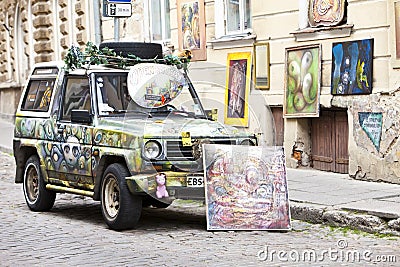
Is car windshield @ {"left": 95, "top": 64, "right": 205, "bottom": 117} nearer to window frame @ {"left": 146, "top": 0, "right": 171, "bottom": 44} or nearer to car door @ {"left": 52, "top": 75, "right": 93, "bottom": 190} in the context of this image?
car door @ {"left": 52, "top": 75, "right": 93, "bottom": 190}

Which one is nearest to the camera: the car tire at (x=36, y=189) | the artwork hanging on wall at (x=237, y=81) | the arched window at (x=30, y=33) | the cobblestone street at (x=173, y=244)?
the cobblestone street at (x=173, y=244)

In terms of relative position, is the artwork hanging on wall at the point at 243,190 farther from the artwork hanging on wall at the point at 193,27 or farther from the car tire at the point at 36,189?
the artwork hanging on wall at the point at 193,27

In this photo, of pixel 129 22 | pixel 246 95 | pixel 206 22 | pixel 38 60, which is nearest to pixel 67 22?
pixel 38 60

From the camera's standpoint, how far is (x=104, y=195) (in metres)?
9.60

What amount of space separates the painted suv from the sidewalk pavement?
3.73 feet

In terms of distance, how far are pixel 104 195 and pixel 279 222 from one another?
6.18 ft

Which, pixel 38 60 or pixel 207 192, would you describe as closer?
pixel 207 192

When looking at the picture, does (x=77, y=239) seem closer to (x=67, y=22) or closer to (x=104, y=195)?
(x=104, y=195)

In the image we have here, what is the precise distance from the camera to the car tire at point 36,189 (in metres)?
10.9

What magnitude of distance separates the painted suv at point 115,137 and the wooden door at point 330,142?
3.13 m

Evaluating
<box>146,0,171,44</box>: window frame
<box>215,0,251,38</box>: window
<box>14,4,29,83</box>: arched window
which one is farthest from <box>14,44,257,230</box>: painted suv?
<box>14,4,29,83</box>: arched window

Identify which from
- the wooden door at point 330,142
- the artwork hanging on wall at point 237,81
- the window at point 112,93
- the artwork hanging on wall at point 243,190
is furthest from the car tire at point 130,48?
the wooden door at point 330,142

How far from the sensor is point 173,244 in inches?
338

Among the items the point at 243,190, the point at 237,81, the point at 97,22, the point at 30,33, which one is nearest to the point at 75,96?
→ the point at 243,190
